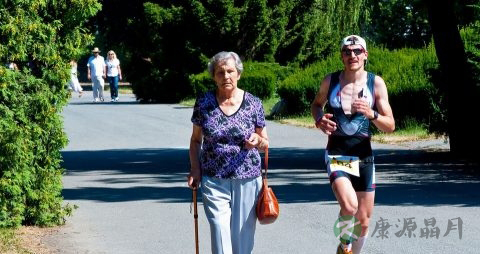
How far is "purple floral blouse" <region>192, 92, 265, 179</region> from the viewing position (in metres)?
7.38

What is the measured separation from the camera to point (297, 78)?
3081 cm

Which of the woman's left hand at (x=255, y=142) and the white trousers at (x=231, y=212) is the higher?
the woman's left hand at (x=255, y=142)

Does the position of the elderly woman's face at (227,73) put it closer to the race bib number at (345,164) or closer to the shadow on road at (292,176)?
the race bib number at (345,164)

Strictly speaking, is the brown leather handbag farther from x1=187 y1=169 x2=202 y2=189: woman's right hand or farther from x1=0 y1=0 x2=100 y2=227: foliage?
x1=0 y1=0 x2=100 y2=227: foliage

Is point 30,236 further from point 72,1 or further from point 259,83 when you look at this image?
point 259,83

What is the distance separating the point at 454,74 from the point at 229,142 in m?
12.0

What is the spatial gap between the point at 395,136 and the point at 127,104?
17.5 meters

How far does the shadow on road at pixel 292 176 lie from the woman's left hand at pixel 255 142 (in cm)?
563

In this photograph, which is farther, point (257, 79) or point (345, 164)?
point (257, 79)

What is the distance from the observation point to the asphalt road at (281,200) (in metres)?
10.2

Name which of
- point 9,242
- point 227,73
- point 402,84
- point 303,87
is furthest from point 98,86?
point 227,73

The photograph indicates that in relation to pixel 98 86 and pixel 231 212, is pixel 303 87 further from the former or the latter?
pixel 231 212

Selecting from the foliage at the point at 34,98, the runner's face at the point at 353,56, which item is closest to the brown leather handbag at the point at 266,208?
the runner's face at the point at 353,56

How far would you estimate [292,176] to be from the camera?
640 inches
